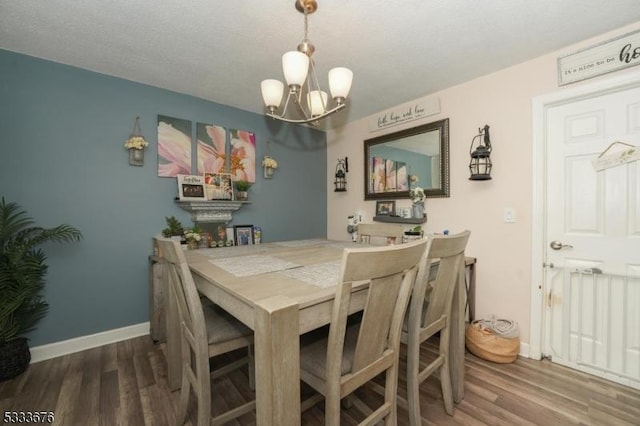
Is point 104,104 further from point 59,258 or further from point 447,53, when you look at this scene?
point 447,53

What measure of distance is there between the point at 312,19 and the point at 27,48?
2064 millimetres

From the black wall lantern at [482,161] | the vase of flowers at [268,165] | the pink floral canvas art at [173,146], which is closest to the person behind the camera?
the black wall lantern at [482,161]

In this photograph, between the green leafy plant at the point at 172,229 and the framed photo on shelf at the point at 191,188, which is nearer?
the green leafy plant at the point at 172,229

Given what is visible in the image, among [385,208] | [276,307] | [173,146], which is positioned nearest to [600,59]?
[385,208]

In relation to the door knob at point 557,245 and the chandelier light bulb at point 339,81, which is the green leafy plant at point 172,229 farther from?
the door knob at point 557,245

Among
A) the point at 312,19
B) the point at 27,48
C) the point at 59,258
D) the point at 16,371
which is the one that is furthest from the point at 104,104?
the point at 16,371

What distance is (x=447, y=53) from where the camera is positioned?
197cm

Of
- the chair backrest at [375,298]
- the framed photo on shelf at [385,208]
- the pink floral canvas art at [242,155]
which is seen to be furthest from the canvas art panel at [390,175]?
the chair backrest at [375,298]

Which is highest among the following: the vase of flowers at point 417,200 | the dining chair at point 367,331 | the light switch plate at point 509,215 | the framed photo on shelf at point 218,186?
the framed photo on shelf at point 218,186

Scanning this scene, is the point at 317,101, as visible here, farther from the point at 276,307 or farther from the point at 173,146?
the point at 173,146

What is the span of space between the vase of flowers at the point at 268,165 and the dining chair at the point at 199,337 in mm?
1907

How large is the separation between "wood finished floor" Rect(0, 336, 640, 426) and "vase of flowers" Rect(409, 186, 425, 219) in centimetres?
134

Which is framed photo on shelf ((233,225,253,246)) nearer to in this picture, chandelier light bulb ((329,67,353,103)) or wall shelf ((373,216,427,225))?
wall shelf ((373,216,427,225))

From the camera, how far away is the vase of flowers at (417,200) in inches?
104
